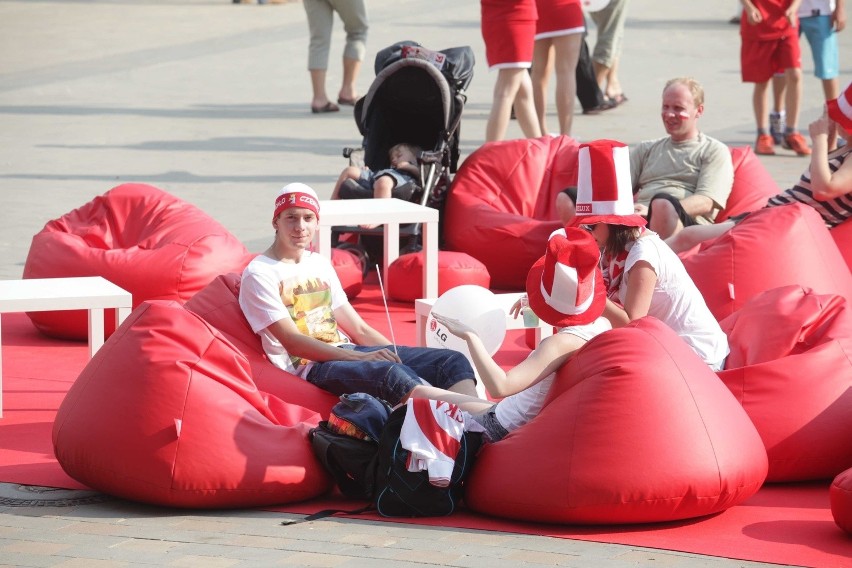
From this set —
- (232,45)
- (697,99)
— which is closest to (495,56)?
(697,99)

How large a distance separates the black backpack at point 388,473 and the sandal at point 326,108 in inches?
354

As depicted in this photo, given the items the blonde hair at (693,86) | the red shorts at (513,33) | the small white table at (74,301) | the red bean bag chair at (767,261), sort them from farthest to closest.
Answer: the red shorts at (513,33) → the blonde hair at (693,86) → the red bean bag chair at (767,261) → the small white table at (74,301)

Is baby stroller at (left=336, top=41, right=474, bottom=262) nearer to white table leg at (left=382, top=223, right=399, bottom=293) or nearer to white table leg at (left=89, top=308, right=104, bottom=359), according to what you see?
white table leg at (left=382, top=223, right=399, bottom=293)

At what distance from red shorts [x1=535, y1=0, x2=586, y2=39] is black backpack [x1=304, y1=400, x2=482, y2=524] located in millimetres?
6359

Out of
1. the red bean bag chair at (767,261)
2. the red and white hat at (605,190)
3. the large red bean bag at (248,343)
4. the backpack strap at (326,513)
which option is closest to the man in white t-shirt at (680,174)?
the red bean bag chair at (767,261)

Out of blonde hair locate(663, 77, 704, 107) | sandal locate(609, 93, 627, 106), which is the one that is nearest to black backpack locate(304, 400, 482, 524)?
blonde hair locate(663, 77, 704, 107)

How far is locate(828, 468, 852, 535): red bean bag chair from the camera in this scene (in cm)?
422

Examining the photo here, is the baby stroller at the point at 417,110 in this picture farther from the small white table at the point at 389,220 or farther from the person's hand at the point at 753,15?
the person's hand at the point at 753,15

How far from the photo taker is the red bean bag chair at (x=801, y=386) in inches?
192

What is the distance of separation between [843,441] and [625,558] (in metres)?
1.24

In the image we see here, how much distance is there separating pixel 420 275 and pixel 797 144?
5.08m

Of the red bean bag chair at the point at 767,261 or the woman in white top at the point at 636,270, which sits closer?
the woman in white top at the point at 636,270

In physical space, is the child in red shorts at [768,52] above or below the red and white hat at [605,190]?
above

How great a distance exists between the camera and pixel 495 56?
9.65 m
